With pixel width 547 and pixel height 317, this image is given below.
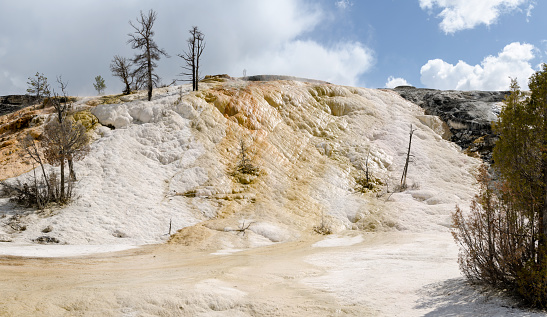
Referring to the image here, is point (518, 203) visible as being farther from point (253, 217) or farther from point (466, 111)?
point (466, 111)

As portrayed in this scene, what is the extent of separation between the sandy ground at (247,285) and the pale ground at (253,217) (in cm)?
5

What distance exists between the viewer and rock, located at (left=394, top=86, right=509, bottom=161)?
34219 millimetres

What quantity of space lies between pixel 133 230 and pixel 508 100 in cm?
1577

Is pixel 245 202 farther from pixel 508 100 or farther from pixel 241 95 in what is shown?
pixel 508 100

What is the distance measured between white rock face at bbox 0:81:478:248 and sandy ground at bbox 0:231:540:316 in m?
3.95

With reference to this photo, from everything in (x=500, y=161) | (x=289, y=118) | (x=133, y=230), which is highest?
(x=289, y=118)

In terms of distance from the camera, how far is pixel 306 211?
22.2m

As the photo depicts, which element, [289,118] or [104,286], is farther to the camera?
[289,118]

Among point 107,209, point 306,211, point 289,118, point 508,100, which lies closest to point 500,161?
point 508,100

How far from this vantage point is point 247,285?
29.5 feet

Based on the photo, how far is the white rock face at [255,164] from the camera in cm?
1842

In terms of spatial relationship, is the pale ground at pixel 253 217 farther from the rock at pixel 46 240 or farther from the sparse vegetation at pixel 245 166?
the sparse vegetation at pixel 245 166

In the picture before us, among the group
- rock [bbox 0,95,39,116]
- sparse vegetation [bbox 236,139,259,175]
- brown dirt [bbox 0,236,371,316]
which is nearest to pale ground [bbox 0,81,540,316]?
brown dirt [bbox 0,236,371,316]

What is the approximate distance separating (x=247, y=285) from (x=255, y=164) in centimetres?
1614
